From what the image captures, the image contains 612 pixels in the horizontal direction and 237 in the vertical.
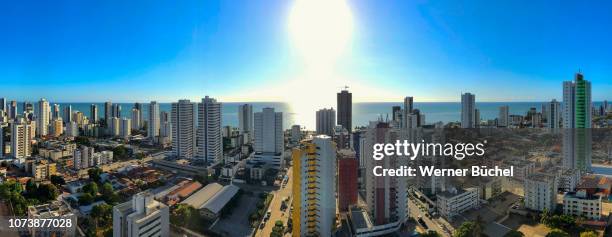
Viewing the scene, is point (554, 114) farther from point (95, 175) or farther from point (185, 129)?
point (95, 175)

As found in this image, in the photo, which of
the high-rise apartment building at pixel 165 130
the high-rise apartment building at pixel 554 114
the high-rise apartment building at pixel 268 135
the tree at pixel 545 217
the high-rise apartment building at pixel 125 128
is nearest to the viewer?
the tree at pixel 545 217

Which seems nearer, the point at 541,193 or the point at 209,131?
the point at 541,193

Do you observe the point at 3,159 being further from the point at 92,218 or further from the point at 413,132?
the point at 413,132

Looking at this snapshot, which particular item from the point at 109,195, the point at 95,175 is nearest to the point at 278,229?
the point at 109,195

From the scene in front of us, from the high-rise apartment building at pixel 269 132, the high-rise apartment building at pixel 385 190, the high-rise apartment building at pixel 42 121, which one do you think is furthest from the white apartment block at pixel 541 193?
the high-rise apartment building at pixel 42 121

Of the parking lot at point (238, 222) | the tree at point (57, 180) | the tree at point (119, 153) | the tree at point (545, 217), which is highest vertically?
the tree at point (119, 153)

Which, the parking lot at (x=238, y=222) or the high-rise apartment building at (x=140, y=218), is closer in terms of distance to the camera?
the high-rise apartment building at (x=140, y=218)

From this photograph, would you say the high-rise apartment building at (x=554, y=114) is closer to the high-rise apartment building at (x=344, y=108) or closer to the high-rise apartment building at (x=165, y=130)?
the high-rise apartment building at (x=344, y=108)

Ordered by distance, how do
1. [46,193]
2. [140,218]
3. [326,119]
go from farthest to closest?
[326,119] < [46,193] < [140,218]
